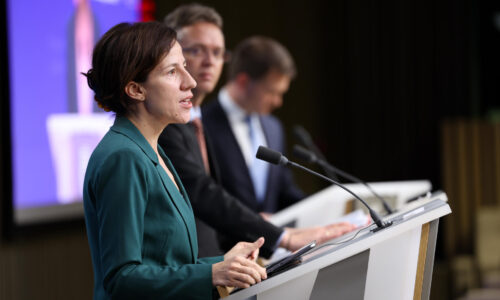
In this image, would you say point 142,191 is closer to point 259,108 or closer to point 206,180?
point 206,180

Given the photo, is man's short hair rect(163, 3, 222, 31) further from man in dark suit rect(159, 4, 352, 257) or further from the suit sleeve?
the suit sleeve

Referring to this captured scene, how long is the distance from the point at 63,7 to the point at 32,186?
0.98 m

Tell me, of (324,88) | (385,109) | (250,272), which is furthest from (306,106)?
(250,272)

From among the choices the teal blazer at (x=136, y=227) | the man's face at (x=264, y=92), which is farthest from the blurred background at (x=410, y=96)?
the teal blazer at (x=136, y=227)

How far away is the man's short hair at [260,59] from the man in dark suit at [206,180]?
132 centimetres

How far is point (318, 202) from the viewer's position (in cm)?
246

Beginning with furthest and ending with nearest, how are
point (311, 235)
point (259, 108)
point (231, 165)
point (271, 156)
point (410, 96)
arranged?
point (410, 96), point (259, 108), point (231, 165), point (311, 235), point (271, 156)

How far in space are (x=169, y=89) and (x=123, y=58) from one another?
11 centimetres

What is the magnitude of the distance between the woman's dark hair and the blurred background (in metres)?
3.02

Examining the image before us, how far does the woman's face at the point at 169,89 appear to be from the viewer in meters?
1.28

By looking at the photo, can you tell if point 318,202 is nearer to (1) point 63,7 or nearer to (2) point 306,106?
(1) point 63,7

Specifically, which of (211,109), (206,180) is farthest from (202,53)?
(211,109)

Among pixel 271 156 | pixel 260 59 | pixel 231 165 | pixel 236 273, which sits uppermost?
pixel 260 59

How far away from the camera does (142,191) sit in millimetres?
1191
